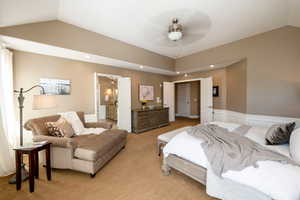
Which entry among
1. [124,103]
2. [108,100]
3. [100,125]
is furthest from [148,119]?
[108,100]

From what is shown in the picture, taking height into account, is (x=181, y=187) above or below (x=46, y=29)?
below

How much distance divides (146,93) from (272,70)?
4098 mm

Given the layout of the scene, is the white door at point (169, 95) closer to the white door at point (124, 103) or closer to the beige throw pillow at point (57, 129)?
the white door at point (124, 103)

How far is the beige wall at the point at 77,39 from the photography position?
2417 millimetres

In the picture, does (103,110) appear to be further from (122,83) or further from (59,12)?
(59,12)

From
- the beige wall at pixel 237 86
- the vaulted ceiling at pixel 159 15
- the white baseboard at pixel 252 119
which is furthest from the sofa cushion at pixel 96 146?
the beige wall at pixel 237 86

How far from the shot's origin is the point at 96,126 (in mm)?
3406

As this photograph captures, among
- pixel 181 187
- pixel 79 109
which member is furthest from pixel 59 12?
pixel 181 187

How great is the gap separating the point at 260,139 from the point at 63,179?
3235 mm

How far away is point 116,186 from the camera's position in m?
1.94

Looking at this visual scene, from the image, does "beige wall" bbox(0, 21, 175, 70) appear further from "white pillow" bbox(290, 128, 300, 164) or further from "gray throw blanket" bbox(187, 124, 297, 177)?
"white pillow" bbox(290, 128, 300, 164)

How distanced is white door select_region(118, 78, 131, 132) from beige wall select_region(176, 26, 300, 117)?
353 centimetres

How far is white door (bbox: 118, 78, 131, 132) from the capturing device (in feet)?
15.5

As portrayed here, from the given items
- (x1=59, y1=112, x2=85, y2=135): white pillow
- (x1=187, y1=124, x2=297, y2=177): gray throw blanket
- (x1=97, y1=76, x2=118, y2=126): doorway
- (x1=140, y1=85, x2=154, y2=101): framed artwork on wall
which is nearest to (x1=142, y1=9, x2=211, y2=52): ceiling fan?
(x1=187, y1=124, x2=297, y2=177): gray throw blanket
